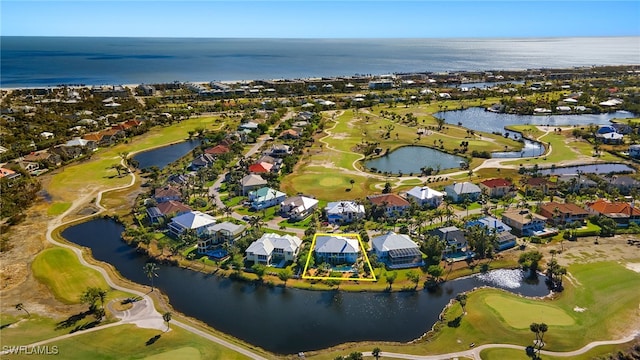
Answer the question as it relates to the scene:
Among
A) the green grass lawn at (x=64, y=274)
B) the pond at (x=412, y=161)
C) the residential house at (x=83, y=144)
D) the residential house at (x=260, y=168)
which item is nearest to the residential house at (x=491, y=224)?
the pond at (x=412, y=161)

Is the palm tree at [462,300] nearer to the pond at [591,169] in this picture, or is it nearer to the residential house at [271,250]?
the residential house at [271,250]

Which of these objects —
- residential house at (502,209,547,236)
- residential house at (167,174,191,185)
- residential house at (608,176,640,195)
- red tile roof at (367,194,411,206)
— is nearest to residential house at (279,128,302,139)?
residential house at (167,174,191,185)

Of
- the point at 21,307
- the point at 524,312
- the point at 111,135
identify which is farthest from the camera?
the point at 111,135

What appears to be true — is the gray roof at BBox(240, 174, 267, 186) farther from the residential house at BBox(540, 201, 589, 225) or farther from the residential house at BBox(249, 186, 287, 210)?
the residential house at BBox(540, 201, 589, 225)

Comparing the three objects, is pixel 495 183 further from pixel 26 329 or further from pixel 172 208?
pixel 26 329

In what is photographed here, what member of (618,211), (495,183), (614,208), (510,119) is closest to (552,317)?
(618,211)

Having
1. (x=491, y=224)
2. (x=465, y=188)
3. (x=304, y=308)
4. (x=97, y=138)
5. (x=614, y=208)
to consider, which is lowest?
(x=304, y=308)
